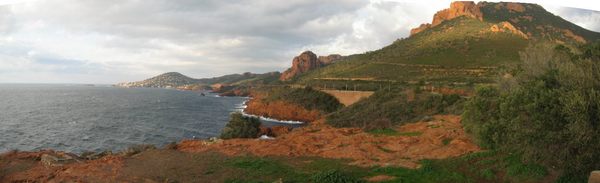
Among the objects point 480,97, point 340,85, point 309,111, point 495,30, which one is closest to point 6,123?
point 309,111

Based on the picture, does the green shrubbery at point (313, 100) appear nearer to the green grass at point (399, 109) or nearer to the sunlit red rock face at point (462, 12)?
the green grass at point (399, 109)

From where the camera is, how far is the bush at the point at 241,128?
138 ft

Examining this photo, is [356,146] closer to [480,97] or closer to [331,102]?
[480,97]

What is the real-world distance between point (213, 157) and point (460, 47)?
82.4 metres

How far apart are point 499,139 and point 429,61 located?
76062mm

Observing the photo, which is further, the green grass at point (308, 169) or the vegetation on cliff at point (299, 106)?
the vegetation on cliff at point (299, 106)

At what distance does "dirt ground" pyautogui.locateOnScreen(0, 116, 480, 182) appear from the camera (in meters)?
19.2

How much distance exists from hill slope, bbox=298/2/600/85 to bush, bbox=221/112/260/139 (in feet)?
131

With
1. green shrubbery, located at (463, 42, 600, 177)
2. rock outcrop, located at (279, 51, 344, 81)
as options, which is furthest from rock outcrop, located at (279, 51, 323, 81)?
green shrubbery, located at (463, 42, 600, 177)

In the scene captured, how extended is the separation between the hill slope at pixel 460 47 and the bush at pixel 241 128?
39.9 metres

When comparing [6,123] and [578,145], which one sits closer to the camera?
[578,145]

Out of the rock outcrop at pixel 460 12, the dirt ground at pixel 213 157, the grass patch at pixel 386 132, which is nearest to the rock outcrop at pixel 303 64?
the rock outcrop at pixel 460 12

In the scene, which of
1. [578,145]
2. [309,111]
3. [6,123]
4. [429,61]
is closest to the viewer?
[578,145]

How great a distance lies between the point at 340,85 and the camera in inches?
3329
